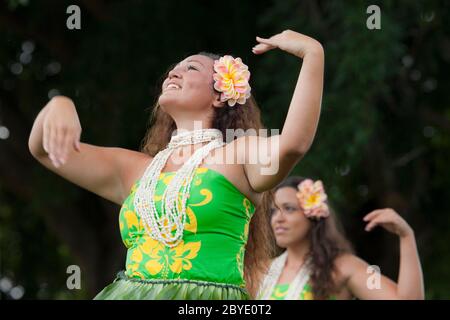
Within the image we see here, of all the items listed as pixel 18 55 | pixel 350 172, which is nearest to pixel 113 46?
pixel 18 55

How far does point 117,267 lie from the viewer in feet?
31.1

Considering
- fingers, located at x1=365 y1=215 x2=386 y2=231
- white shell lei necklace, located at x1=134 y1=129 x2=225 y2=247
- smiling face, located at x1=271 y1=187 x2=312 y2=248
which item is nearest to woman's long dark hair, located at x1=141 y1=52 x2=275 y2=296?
white shell lei necklace, located at x1=134 y1=129 x2=225 y2=247

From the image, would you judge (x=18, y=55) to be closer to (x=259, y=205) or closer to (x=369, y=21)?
(x=369, y=21)

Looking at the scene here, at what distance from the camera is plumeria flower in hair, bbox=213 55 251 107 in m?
3.52

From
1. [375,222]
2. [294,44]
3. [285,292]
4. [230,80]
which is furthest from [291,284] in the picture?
[294,44]

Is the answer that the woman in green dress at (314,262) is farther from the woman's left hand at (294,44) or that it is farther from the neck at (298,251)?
the woman's left hand at (294,44)

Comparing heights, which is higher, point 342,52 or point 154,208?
point 342,52

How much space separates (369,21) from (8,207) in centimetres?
534

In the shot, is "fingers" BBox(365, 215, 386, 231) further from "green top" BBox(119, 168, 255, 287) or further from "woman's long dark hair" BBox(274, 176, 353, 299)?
"green top" BBox(119, 168, 255, 287)

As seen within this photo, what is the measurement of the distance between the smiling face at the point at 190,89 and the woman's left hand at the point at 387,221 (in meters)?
1.39

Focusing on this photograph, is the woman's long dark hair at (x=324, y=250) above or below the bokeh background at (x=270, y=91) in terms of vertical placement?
below

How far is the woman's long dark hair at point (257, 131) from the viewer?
11.8ft

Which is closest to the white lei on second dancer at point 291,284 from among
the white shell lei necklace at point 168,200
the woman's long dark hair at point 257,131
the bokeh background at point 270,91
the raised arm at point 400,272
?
the raised arm at point 400,272

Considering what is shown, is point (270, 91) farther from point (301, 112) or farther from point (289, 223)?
point (301, 112)
